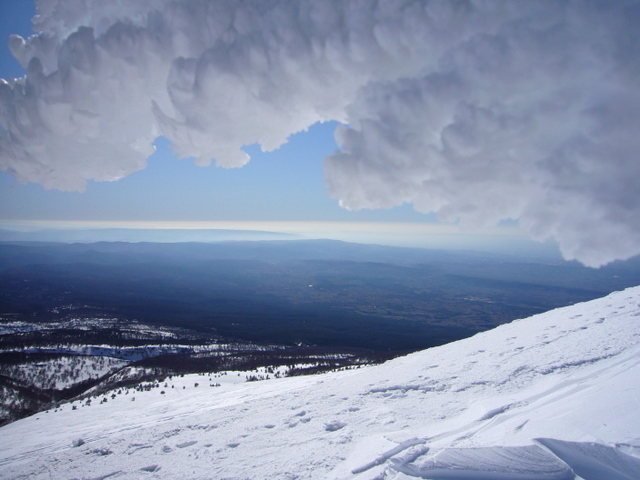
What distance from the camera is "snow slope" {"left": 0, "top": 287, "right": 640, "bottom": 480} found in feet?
15.6

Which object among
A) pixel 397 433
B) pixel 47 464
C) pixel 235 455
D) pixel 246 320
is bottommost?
pixel 246 320

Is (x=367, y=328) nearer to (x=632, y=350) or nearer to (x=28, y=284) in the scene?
(x=632, y=350)

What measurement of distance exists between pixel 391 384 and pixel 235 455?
16.9ft

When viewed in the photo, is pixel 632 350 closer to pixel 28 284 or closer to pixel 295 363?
pixel 295 363

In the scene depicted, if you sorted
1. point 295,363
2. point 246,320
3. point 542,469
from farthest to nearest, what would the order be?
point 246,320, point 295,363, point 542,469

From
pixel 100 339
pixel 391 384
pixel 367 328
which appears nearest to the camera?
pixel 391 384

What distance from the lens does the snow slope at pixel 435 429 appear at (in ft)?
15.6

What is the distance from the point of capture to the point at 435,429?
20.5 ft

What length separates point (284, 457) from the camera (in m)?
6.17

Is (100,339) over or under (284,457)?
under

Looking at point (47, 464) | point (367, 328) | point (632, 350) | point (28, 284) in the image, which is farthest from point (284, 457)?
point (28, 284)

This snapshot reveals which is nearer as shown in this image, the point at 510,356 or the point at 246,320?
the point at 510,356

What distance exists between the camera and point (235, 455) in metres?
6.69

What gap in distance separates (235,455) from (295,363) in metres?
58.4
